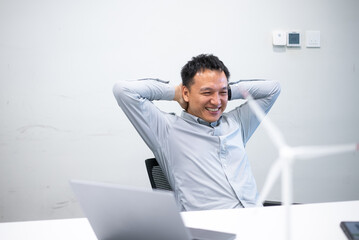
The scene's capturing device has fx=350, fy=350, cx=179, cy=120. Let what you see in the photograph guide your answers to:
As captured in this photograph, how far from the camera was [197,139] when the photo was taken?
174 cm

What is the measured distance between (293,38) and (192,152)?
135 cm

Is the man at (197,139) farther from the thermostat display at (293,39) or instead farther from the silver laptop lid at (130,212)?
the thermostat display at (293,39)

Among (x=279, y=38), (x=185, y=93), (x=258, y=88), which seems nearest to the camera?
(x=185, y=93)

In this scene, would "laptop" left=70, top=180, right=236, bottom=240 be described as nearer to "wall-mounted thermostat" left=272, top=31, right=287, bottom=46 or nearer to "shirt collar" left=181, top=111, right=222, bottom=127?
"shirt collar" left=181, top=111, right=222, bottom=127

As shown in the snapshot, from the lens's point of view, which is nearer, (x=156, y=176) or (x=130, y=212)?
(x=130, y=212)

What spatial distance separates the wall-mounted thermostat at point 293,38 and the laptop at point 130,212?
6.74 ft

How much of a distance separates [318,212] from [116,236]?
2.28 feet

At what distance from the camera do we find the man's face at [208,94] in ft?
5.64

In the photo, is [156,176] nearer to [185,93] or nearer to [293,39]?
[185,93]

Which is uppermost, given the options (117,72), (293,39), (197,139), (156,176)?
(293,39)

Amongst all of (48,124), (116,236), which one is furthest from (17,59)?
(116,236)

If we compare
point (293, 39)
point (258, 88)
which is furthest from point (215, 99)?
point (293, 39)

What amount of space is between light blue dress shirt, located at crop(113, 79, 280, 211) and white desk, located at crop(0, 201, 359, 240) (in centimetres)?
42

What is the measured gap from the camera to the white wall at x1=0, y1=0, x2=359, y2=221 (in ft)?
7.33
